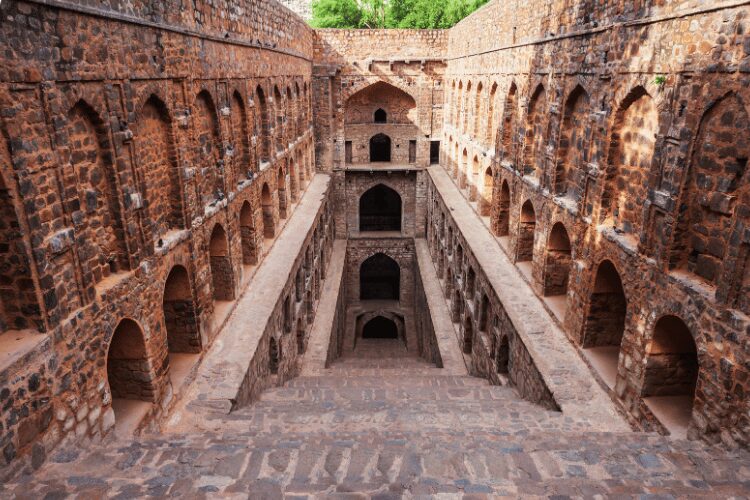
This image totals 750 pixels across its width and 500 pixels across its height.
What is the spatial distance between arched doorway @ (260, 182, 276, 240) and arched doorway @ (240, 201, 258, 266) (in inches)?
58.4

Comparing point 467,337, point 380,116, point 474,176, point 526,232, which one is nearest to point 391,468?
point 526,232

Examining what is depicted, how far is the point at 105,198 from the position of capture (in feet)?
19.0

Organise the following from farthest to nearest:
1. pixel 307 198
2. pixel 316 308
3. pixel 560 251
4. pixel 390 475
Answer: pixel 307 198
pixel 316 308
pixel 560 251
pixel 390 475

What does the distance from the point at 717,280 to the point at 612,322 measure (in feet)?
8.53

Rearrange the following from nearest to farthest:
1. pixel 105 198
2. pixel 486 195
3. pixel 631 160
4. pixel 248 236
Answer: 1. pixel 105 198
2. pixel 631 160
3. pixel 248 236
4. pixel 486 195

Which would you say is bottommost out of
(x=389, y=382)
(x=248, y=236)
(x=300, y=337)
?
(x=300, y=337)

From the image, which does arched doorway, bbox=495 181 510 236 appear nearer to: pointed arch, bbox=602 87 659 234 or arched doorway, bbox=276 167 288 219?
pointed arch, bbox=602 87 659 234

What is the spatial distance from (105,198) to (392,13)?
85.8 feet

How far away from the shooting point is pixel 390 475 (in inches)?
174

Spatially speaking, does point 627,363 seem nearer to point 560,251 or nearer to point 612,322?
point 612,322

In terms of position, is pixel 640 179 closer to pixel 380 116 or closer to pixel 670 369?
pixel 670 369

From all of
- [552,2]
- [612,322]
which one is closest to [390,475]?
[612,322]

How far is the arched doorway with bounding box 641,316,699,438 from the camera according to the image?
20.1 feet

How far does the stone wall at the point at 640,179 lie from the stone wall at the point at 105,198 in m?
5.71
